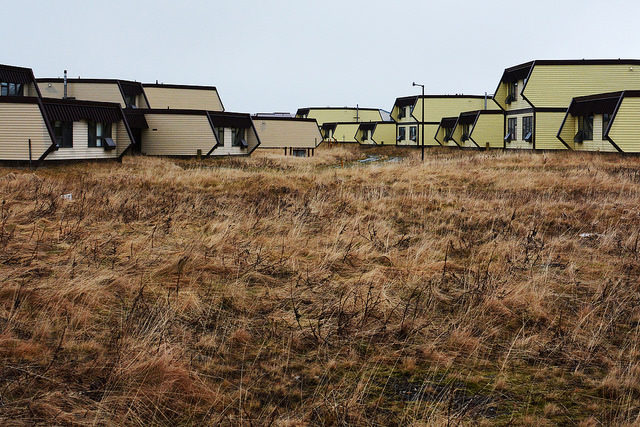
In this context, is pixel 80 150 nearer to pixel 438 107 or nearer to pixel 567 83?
pixel 567 83

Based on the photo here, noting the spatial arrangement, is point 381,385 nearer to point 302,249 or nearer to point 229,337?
point 229,337

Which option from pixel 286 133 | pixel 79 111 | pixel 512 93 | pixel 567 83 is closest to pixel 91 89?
pixel 286 133

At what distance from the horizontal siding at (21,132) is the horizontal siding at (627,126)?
103 feet

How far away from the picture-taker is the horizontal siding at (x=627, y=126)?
3534 cm

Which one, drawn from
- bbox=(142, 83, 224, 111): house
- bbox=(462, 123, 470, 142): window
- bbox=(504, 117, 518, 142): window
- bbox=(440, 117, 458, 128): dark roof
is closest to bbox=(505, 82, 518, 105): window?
bbox=(504, 117, 518, 142): window

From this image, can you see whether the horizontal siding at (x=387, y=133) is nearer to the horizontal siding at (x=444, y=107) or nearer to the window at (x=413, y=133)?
the window at (x=413, y=133)

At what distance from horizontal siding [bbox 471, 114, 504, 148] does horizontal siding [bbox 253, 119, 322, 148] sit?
1534 centimetres

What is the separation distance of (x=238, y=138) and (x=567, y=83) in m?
25.4

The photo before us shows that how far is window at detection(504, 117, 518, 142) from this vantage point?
50044 mm

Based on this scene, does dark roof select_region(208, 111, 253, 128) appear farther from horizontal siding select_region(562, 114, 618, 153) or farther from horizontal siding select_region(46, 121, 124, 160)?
horizontal siding select_region(562, 114, 618, 153)

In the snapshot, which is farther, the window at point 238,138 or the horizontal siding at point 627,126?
the window at point 238,138

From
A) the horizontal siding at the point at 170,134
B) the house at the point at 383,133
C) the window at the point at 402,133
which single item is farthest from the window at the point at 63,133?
the house at the point at 383,133

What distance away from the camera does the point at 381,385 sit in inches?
209

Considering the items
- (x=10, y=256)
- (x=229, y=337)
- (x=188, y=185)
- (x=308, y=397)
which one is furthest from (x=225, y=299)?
(x=188, y=185)
